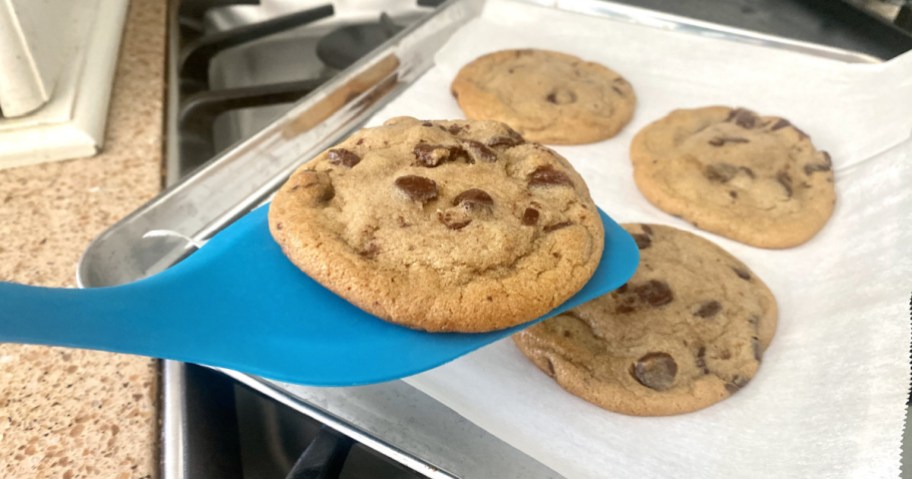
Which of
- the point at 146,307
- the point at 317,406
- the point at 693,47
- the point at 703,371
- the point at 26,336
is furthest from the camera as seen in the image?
the point at 693,47

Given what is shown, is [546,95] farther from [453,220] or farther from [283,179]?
[453,220]

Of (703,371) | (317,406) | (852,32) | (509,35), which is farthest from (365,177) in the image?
(852,32)

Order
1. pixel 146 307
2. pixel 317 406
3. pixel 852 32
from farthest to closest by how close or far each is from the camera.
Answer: pixel 852 32 → pixel 317 406 → pixel 146 307

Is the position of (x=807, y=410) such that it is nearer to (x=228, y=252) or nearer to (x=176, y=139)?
(x=228, y=252)

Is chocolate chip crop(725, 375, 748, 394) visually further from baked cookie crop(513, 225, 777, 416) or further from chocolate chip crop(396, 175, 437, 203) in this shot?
chocolate chip crop(396, 175, 437, 203)

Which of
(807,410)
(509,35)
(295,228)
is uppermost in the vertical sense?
(295,228)

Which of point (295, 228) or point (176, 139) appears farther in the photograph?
point (176, 139)

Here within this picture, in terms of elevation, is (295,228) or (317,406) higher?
(295,228)

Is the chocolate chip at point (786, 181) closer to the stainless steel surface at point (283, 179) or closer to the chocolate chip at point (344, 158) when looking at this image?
the stainless steel surface at point (283, 179)
